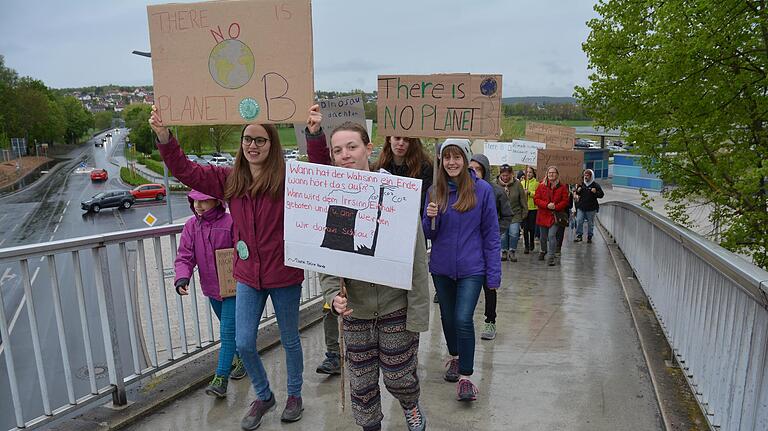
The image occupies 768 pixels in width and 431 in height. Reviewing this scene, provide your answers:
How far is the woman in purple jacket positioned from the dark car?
42.4 metres

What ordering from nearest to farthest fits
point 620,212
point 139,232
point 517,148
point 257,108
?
1. point 257,108
2. point 139,232
3. point 620,212
4. point 517,148

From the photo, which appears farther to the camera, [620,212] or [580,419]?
[620,212]

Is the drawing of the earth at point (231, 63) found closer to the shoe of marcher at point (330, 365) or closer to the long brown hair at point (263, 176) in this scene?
the long brown hair at point (263, 176)

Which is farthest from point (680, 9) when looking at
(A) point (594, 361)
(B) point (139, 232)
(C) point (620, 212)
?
(B) point (139, 232)

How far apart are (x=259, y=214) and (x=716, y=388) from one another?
9.71 ft

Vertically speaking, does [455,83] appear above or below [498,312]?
above

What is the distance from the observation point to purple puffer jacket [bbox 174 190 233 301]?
4.11 m

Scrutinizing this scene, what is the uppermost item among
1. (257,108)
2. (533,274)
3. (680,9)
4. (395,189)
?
(680,9)

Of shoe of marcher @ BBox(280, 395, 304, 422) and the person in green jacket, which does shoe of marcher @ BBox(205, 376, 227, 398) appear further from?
the person in green jacket

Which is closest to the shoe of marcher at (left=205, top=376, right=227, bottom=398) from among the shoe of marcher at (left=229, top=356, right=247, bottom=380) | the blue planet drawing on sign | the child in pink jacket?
the child in pink jacket

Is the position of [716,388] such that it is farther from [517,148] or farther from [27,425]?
[517,148]

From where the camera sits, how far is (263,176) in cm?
361

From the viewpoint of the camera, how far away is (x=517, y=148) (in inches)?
588

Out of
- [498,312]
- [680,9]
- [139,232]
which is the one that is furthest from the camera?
[680,9]
